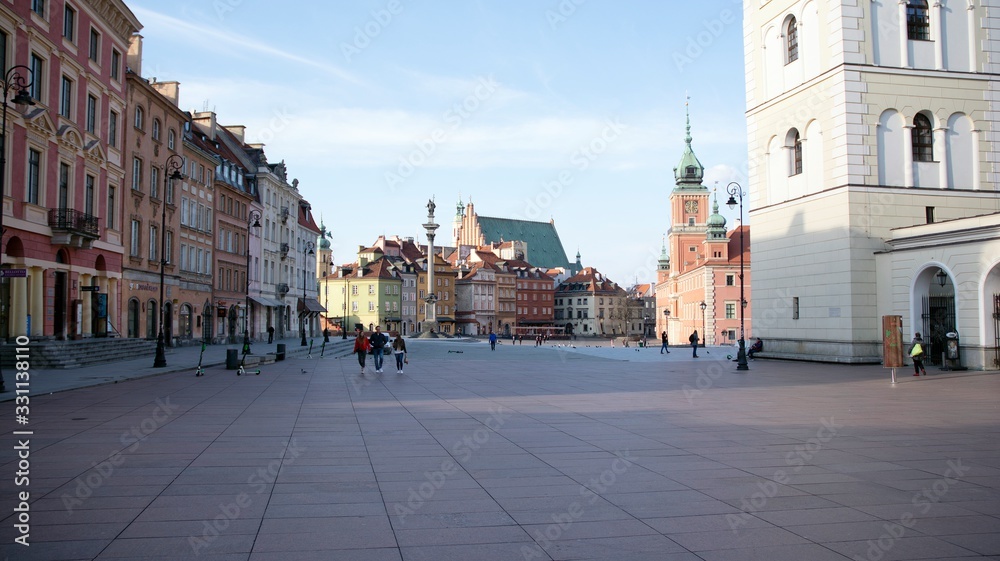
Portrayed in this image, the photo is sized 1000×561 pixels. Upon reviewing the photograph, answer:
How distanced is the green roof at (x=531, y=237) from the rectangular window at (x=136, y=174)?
143 meters

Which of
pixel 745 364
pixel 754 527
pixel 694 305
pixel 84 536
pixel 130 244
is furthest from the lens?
pixel 694 305

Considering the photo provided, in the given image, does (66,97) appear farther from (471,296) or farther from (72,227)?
(471,296)

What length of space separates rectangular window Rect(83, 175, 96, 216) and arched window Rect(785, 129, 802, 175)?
3218cm

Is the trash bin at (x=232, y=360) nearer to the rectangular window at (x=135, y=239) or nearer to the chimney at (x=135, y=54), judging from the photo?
the rectangular window at (x=135, y=239)

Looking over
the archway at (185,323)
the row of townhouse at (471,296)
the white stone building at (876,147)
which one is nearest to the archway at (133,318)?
the archway at (185,323)

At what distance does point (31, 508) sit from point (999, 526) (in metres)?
8.98

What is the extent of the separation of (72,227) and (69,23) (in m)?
8.76

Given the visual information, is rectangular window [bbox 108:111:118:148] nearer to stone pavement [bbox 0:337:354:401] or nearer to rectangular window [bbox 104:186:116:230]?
rectangular window [bbox 104:186:116:230]

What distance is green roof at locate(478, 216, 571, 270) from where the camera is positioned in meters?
189

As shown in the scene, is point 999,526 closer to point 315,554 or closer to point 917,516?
point 917,516

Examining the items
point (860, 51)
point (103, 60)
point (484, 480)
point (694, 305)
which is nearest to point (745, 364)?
point (860, 51)

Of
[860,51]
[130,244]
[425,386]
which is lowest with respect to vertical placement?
[425,386]

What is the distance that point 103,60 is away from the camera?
1425 inches

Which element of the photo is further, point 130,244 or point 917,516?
point 130,244
